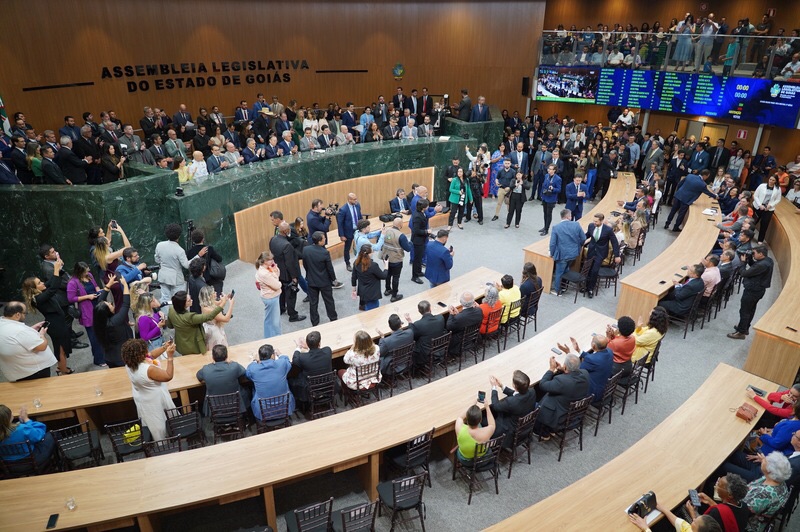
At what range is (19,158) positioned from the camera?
9367 millimetres

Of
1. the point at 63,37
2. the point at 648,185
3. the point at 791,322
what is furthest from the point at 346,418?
the point at 63,37

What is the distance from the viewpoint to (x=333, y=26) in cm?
1712

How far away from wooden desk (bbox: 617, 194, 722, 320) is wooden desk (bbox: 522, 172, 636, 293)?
142 centimetres

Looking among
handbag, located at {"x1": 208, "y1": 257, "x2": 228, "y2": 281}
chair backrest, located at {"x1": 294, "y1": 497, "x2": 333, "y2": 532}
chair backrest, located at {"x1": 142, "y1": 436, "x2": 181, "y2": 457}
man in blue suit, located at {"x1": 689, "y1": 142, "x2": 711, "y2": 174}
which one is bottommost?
chair backrest, located at {"x1": 142, "y1": 436, "x2": 181, "y2": 457}

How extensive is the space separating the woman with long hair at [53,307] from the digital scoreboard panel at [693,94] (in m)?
16.2

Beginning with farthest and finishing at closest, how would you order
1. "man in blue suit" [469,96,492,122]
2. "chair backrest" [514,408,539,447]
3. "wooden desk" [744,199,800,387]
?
"man in blue suit" [469,96,492,122]
"wooden desk" [744,199,800,387]
"chair backrest" [514,408,539,447]

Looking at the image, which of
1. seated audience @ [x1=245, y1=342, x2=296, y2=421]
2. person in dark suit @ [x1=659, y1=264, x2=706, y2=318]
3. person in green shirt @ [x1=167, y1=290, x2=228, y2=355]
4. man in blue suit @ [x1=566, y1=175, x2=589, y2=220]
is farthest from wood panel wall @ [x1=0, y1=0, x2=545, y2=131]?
person in dark suit @ [x1=659, y1=264, x2=706, y2=318]

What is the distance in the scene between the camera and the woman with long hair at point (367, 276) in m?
7.99

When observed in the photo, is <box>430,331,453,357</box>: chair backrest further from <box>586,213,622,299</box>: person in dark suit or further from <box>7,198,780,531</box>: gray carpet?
<box>586,213,622,299</box>: person in dark suit

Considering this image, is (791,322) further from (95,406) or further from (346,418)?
(95,406)

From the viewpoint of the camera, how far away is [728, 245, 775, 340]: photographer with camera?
8000 millimetres

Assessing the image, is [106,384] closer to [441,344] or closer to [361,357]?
[361,357]

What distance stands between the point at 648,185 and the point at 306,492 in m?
10.6

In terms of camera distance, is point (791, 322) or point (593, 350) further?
point (791, 322)
